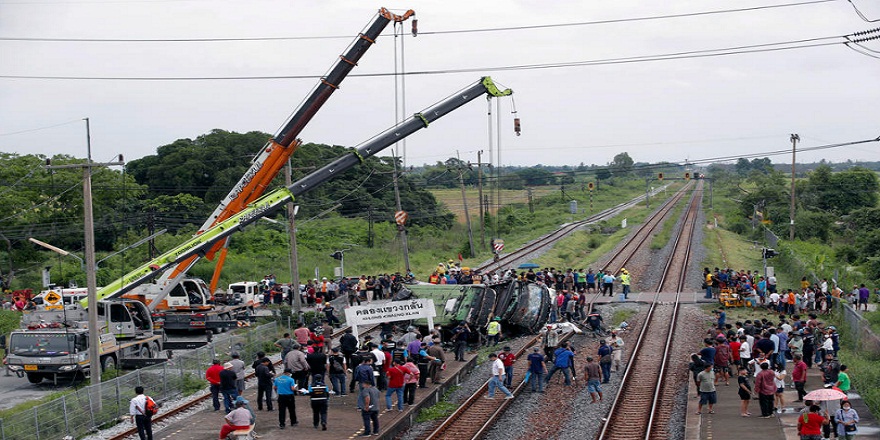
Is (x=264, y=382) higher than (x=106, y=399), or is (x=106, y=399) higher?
(x=264, y=382)

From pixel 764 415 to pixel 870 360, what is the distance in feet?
26.8

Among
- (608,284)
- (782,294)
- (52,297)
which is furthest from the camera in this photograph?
(608,284)

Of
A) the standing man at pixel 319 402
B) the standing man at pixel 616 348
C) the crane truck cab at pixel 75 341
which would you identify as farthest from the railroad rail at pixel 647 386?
the crane truck cab at pixel 75 341

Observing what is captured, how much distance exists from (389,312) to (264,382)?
6.20 metres

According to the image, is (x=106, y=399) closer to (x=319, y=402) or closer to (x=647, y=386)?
(x=319, y=402)

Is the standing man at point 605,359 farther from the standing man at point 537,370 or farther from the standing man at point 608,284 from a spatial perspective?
the standing man at point 608,284

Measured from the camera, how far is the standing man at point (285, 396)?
18237 millimetres

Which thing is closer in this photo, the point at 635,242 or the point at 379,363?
the point at 379,363

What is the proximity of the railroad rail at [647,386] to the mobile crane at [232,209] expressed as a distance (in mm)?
13626

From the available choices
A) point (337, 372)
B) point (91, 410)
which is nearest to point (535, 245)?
point (337, 372)

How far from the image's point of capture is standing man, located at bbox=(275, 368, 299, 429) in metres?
18.2

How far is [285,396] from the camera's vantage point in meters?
18.4

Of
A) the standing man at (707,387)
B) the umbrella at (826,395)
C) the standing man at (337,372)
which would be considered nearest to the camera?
the umbrella at (826,395)

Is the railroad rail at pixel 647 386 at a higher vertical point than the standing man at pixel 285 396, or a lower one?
lower
